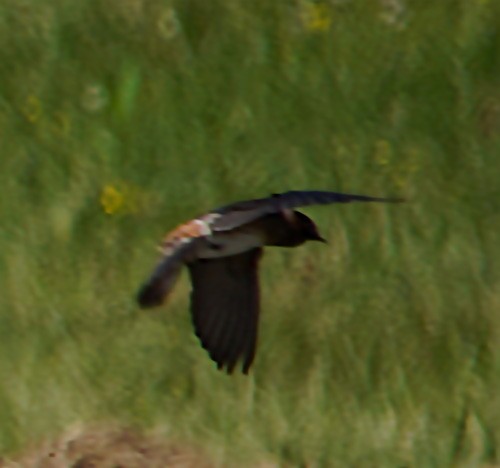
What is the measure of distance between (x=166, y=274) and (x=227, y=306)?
1.03m

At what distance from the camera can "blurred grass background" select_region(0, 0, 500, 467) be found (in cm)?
677

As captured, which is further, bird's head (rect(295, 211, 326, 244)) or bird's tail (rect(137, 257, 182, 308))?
bird's head (rect(295, 211, 326, 244))

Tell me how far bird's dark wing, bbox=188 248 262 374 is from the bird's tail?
0.88 m

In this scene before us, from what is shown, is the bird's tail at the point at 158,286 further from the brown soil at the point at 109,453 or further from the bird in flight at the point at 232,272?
the brown soil at the point at 109,453

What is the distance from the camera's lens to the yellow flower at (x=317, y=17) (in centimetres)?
732

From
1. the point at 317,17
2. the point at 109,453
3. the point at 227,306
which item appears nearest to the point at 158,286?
the point at 227,306

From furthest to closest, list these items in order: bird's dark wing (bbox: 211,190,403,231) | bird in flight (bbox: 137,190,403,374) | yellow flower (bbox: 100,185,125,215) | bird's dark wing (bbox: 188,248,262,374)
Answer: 1. yellow flower (bbox: 100,185,125,215)
2. bird's dark wing (bbox: 188,248,262,374)
3. bird in flight (bbox: 137,190,403,374)
4. bird's dark wing (bbox: 211,190,403,231)

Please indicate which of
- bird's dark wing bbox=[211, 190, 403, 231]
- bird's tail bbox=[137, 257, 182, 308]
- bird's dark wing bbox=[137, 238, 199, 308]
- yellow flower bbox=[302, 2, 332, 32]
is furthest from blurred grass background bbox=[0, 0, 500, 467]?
bird's tail bbox=[137, 257, 182, 308]

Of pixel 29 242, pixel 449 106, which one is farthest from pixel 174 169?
pixel 449 106

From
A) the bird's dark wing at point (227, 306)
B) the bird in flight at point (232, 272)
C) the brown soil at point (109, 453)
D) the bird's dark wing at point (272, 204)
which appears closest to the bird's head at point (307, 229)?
the bird in flight at point (232, 272)

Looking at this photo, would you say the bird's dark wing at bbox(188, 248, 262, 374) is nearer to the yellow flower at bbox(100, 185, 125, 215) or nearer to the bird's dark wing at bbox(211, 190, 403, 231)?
the bird's dark wing at bbox(211, 190, 403, 231)

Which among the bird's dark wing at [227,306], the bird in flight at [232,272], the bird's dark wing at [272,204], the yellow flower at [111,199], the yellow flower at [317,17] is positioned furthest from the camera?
the yellow flower at [317,17]

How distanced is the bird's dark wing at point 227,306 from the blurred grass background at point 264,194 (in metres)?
0.57

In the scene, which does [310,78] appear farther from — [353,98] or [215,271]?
[215,271]
